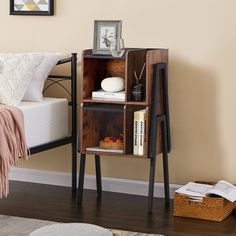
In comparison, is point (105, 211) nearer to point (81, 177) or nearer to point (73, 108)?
point (81, 177)

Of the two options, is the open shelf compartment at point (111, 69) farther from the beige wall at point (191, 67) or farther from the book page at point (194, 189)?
the book page at point (194, 189)

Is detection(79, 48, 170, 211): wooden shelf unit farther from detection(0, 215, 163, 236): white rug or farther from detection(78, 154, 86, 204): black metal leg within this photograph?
detection(0, 215, 163, 236): white rug

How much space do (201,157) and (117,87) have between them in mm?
733

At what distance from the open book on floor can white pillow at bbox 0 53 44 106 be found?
45.7 inches

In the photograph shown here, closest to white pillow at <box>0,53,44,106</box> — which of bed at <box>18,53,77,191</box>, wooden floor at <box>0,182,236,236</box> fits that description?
bed at <box>18,53,77,191</box>

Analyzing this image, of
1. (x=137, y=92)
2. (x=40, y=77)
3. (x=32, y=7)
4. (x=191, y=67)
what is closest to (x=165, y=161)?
(x=137, y=92)

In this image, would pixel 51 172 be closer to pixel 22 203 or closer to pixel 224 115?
pixel 22 203

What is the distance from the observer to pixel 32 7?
4914 mm

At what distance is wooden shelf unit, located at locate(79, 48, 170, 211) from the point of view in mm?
4227

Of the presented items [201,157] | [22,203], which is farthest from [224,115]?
[22,203]

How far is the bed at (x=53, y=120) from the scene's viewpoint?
4.34 m

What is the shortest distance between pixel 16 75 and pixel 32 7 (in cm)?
70

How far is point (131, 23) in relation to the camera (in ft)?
15.2

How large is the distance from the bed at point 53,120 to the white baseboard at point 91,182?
0.14m
